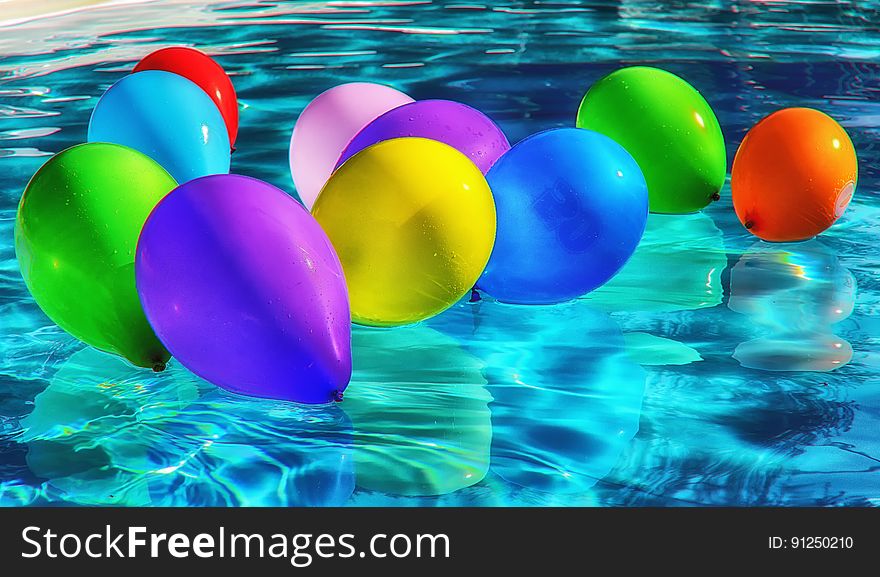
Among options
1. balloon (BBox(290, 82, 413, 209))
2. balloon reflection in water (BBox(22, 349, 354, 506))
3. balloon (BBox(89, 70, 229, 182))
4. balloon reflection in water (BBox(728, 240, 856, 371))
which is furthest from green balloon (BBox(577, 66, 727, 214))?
balloon reflection in water (BBox(22, 349, 354, 506))

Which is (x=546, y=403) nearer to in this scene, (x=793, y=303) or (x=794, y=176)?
(x=793, y=303)

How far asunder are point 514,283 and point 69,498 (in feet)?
4.36

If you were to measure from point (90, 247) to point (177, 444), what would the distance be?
0.52 meters

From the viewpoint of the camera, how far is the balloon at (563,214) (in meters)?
2.91

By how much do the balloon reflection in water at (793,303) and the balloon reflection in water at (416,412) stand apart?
768mm

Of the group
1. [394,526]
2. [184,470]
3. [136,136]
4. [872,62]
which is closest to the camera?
[394,526]

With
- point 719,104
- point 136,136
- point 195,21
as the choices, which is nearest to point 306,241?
point 136,136

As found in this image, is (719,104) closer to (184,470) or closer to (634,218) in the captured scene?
(634,218)

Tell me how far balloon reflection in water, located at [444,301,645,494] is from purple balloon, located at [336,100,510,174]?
18.4 inches

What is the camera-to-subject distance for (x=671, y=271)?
11.5ft

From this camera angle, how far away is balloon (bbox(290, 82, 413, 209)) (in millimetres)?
3629

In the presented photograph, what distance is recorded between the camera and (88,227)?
258 centimetres

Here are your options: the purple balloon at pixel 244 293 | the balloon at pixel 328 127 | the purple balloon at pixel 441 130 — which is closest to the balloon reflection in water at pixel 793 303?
the purple balloon at pixel 441 130

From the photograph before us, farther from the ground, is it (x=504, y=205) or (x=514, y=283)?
(x=504, y=205)
